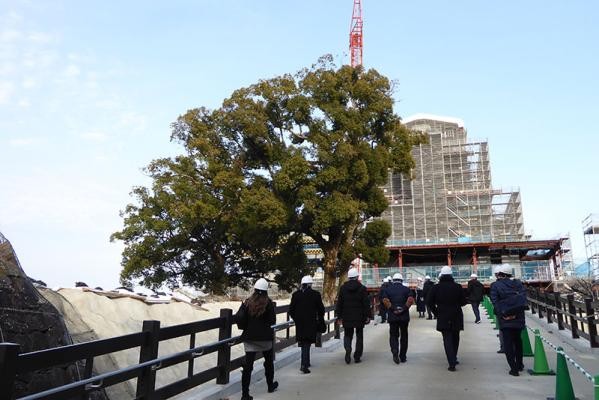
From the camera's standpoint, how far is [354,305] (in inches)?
402

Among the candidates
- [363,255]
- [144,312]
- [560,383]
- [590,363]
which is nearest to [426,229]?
[363,255]

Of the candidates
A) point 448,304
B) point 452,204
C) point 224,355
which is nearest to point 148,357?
point 224,355

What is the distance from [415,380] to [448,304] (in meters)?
1.55

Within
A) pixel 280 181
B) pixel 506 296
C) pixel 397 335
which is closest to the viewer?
pixel 506 296

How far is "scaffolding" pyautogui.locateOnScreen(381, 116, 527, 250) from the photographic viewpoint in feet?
225

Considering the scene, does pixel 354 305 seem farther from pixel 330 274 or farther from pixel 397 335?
pixel 330 274

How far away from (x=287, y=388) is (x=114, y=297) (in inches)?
438

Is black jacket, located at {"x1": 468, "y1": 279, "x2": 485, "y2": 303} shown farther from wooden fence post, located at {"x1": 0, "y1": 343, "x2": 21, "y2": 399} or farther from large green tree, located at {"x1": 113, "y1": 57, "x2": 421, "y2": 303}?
wooden fence post, located at {"x1": 0, "y1": 343, "x2": 21, "y2": 399}

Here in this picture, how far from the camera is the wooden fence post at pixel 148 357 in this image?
5.93 metres

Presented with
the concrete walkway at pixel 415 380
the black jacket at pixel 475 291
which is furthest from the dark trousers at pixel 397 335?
the black jacket at pixel 475 291

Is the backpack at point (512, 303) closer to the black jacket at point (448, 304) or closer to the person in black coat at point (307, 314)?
the black jacket at point (448, 304)

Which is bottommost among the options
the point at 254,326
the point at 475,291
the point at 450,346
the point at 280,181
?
the point at 450,346

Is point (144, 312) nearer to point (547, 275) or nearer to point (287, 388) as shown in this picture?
point (287, 388)

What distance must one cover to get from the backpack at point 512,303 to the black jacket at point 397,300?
1779 mm
